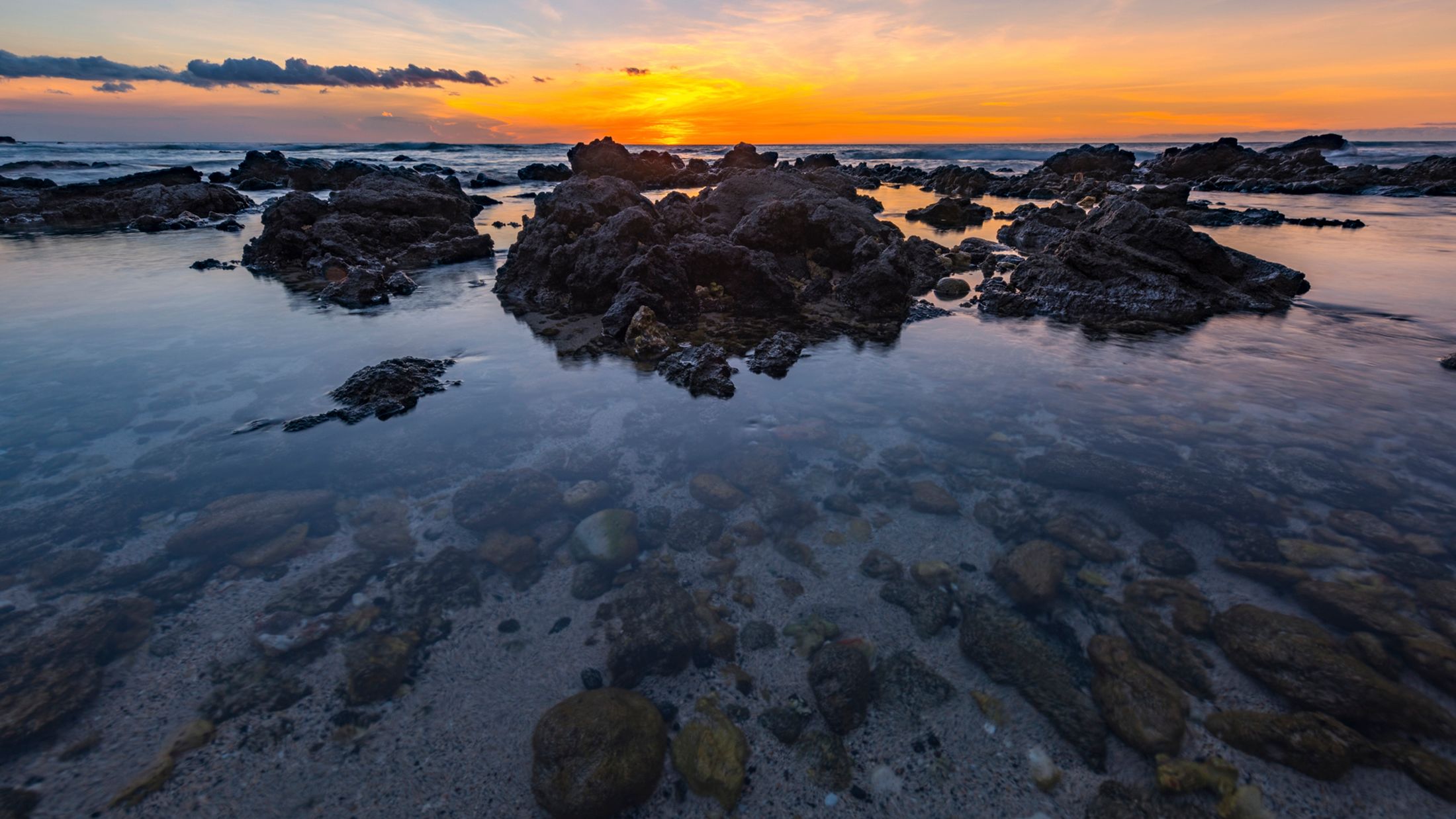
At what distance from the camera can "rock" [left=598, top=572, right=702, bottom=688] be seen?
407cm

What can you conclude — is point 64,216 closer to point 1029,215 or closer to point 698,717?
point 698,717

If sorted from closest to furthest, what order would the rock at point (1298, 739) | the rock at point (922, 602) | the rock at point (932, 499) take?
1. the rock at point (1298, 739)
2. the rock at point (922, 602)
3. the rock at point (932, 499)

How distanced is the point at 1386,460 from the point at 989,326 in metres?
6.27

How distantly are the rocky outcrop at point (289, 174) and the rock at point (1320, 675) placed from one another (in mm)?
50000

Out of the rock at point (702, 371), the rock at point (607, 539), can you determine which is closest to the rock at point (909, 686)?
the rock at point (607, 539)

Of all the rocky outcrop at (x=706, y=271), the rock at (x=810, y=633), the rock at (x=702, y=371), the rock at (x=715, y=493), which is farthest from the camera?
the rocky outcrop at (x=706, y=271)

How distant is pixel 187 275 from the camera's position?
1559 cm

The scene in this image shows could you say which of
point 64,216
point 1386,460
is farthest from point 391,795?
point 64,216

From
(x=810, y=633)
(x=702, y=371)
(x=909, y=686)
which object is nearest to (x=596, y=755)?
(x=810, y=633)

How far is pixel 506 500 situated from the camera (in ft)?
19.5

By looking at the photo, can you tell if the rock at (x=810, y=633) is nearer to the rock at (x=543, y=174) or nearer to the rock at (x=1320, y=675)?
the rock at (x=1320, y=675)

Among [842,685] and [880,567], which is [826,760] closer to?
[842,685]

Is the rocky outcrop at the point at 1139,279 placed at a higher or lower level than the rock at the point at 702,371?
higher

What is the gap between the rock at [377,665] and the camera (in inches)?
150
